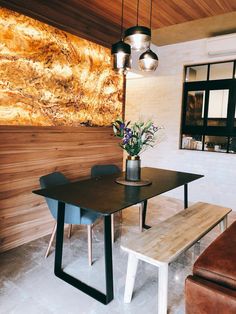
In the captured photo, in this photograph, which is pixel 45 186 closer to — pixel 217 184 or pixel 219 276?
pixel 219 276

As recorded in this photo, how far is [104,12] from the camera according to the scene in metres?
3.05

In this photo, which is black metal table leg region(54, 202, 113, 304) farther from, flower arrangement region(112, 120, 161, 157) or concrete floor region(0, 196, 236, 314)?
flower arrangement region(112, 120, 161, 157)

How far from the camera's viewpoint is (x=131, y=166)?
251 centimetres

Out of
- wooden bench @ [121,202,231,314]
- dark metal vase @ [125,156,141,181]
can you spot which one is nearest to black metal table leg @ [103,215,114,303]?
wooden bench @ [121,202,231,314]

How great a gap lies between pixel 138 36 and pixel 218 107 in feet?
8.74

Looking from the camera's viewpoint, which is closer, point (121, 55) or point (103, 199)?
point (103, 199)

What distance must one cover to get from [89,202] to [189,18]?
8.74ft

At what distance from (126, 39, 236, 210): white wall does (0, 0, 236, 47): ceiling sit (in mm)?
1190

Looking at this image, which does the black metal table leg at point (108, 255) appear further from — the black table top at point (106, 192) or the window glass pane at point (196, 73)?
the window glass pane at point (196, 73)

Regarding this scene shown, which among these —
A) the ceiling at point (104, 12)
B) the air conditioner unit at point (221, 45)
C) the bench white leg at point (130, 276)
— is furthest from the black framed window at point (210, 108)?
the bench white leg at point (130, 276)

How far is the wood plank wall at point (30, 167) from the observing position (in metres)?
2.51

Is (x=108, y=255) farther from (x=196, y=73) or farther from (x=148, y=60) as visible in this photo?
(x=196, y=73)

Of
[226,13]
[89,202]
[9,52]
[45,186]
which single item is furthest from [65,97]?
[226,13]

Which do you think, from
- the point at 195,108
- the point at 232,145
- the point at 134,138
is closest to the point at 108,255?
the point at 134,138
